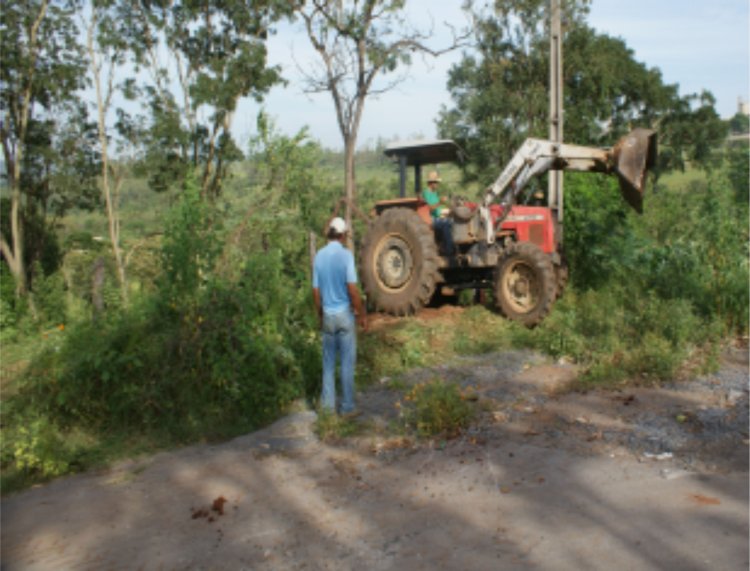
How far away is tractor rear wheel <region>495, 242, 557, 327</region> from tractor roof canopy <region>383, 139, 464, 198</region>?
2.45 metres

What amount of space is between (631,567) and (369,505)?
172cm

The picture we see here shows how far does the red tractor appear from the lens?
964 centimetres

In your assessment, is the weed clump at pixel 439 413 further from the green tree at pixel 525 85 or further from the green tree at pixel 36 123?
the green tree at pixel 525 85

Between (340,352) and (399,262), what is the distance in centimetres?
455

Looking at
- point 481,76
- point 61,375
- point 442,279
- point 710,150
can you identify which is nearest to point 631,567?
point 61,375

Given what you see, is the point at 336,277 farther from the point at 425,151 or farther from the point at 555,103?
the point at 555,103

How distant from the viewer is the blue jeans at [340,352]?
6445mm

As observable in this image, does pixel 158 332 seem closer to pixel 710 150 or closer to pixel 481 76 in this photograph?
pixel 481 76

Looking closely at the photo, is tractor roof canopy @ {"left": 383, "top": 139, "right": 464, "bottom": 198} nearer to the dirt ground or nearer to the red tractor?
the red tractor

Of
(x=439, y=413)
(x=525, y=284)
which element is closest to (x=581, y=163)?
(x=525, y=284)

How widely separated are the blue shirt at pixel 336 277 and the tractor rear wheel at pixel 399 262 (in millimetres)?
4049

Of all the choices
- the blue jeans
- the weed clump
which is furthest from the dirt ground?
the blue jeans

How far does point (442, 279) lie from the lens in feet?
34.5

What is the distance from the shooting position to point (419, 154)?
39.8 ft
